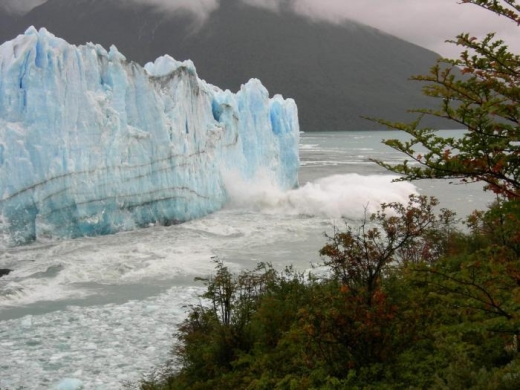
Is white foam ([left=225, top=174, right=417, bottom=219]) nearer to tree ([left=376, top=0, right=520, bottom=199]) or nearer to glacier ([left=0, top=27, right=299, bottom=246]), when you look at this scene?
glacier ([left=0, top=27, right=299, bottom=246])

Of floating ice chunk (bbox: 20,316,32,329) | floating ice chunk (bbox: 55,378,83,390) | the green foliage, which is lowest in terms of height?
floating ice chunk (bbox: 55,378,83,390)

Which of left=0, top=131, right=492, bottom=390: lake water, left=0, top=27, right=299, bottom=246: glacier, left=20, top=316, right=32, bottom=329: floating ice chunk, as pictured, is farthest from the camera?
left=0, top=27, right=299, bottom=246: glacier

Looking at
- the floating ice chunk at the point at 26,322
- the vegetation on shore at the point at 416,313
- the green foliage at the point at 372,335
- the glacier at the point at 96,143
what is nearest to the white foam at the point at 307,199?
the glacier at the point at 96,143

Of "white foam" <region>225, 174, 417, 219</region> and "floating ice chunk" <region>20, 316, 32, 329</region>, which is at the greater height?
"white foam" <region>225, 174, 417, 219</region>

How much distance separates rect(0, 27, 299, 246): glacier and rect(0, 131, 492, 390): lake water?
0.80 meters

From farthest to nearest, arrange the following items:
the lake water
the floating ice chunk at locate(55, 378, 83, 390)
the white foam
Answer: the white foam → the lake water → the floating ice chunk at locate(55, 378, 83, 390)

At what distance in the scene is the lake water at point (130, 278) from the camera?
7910 mm

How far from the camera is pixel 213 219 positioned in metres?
18.8

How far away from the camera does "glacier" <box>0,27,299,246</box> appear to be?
590 inches

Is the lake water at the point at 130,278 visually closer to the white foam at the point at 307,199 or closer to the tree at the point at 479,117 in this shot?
the white foam at the point at 307,199

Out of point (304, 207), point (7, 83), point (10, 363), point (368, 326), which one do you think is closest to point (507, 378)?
point (368, 326)

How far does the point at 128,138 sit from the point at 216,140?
4342 millimetres

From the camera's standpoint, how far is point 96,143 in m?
16.1

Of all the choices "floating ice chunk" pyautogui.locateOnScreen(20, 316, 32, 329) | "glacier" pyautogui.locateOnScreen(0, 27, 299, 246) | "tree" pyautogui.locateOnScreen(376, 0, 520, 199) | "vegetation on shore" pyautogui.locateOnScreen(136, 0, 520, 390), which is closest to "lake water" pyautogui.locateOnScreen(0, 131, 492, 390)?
"floating ice chunk" pyautogui.locateOnScreen(20, 316, 32, 329)
